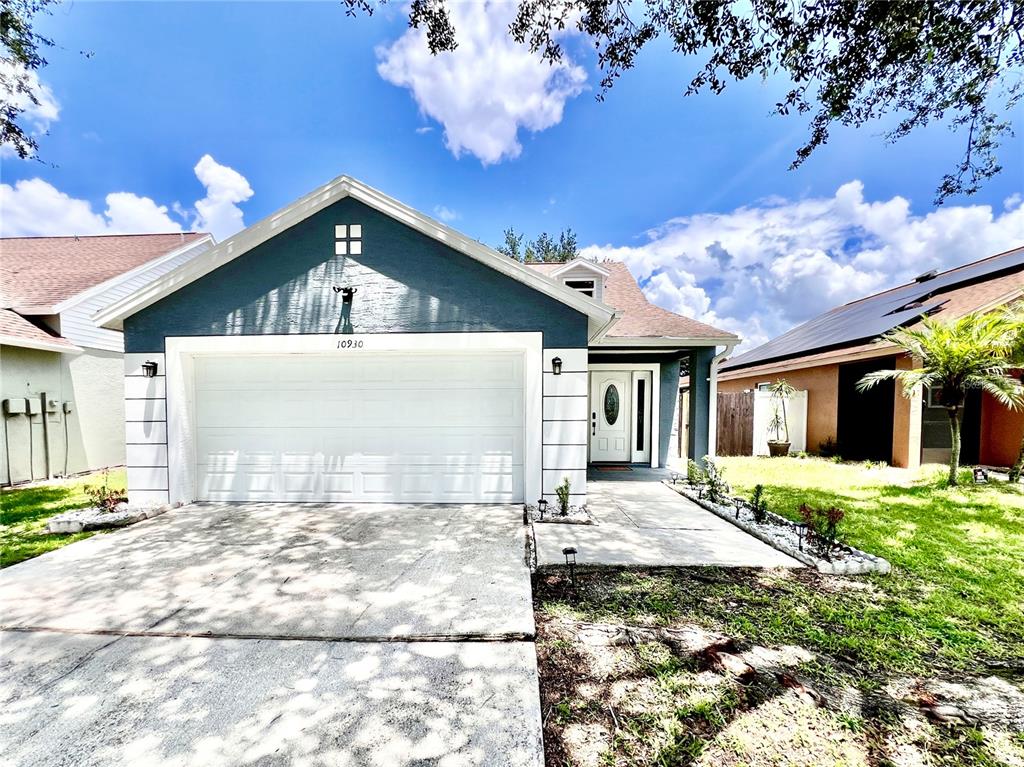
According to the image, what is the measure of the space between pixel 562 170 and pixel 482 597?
12469mm

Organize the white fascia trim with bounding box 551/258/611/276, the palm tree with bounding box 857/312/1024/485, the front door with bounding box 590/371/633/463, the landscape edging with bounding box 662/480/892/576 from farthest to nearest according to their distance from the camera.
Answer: the front door with bounding box 590/371/633/463 < the white fascia trim with bounding box 551/258/611/276 < the palm tree with bounding box 857/312/1024/485 < the landscape edging with bounding box 662/480/892/576

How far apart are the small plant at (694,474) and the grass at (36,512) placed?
8.94m

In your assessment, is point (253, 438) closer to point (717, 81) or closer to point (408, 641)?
point (408, 641)

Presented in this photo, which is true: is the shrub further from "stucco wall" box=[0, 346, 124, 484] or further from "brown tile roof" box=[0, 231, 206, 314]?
"brown tile roof" box=[0, 231, 206, 314]

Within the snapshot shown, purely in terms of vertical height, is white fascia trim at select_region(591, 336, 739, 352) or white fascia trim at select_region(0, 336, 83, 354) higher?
white fascia trim at select_region(591, 336, 739, 352)

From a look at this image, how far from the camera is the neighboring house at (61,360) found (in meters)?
7.86

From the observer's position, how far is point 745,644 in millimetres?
2781

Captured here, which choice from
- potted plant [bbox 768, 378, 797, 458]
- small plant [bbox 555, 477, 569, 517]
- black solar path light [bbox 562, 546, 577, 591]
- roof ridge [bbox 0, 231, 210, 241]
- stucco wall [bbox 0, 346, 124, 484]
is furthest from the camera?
roof ridge [bbox 0, 231, 210, 241]

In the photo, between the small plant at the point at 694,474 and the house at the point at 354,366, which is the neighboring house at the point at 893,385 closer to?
the small plant at the point at 694,474

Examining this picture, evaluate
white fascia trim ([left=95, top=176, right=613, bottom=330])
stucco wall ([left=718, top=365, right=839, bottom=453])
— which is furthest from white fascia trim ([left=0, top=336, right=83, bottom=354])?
stucco wall ([left=718, top=365, right=839, bottom=453])

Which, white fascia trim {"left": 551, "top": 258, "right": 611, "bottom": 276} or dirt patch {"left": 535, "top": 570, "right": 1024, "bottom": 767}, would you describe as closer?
dirt patch {"left": 535, "top": 570, "right": 1024, "bottom": 767}

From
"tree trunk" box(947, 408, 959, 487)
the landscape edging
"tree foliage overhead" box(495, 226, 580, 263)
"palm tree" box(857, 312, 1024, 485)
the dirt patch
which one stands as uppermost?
"tree foliage overhead" box(495, 226, 580, 263)

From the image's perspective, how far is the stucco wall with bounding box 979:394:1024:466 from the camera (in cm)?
934

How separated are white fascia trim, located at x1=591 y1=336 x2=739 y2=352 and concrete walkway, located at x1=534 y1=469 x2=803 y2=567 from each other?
2.70 metres
